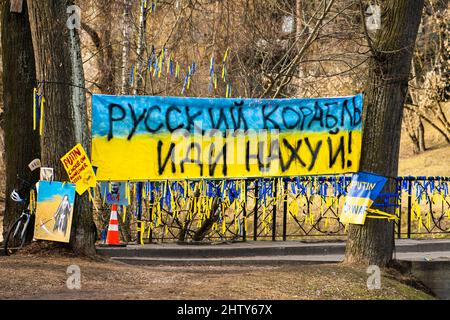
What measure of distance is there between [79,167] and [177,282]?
2241 mm

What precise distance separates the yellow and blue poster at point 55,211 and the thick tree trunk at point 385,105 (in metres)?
3.79

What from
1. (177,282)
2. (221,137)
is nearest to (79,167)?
(221,137)

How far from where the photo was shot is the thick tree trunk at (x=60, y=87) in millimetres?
11969

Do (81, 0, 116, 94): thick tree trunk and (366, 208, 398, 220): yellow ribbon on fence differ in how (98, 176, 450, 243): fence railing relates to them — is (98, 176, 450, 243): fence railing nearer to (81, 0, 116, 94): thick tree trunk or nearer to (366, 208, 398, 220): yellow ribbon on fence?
(81, 0, 116, 94): thick tree trunk

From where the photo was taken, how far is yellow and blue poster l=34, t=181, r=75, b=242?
11953 mm

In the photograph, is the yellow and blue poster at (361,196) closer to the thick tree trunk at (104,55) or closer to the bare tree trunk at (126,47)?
the bare tree trunk at (126,47)

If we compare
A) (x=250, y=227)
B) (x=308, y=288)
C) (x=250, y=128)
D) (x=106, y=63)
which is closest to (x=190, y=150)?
(x=250, y=128)

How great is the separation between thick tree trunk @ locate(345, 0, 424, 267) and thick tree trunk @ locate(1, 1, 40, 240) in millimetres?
4802

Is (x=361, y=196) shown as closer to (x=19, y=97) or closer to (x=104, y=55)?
(x=19, y=97)

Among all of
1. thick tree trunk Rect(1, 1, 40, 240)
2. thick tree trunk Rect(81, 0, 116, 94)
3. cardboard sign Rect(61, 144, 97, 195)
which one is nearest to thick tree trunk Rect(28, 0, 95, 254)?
cardboard sign Rect(61, 144, 97, 195)

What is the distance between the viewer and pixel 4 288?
9664mm

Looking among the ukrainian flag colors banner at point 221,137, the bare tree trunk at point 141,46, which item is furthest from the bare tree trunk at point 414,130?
the ukrainian flag colors banner at point 221,137
